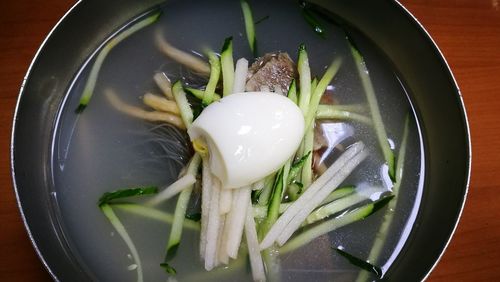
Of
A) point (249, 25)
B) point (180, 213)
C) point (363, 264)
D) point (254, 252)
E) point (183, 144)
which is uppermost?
point (249, 25)

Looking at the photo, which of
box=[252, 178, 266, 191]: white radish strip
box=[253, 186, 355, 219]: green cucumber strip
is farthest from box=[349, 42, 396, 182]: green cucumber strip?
box=[252, 178, 266, 191]: white radish strip

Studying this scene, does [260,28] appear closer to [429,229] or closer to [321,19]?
[321,19]

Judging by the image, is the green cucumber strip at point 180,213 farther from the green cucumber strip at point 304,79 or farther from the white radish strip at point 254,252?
the green cucumber strip at point 304,79

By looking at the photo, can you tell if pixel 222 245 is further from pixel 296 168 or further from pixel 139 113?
pixel 139 113

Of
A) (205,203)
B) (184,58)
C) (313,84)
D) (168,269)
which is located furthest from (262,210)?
(184,58)

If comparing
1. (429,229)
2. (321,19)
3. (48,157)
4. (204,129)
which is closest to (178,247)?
(204,129)

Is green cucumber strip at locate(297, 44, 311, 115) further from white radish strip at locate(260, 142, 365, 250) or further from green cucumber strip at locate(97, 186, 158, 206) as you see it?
green cucumber strip at locate(97, 186, 158, 206)
